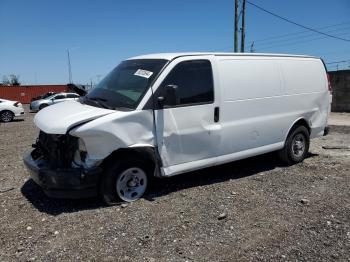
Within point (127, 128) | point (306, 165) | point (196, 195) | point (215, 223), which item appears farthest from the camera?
point (306, 165)

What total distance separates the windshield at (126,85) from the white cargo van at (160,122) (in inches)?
0.7

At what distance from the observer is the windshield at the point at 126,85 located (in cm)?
531

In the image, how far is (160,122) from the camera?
Answer: 534cm

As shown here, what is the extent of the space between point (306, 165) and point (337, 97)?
1697cm

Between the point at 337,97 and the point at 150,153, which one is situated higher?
the point at 150,153

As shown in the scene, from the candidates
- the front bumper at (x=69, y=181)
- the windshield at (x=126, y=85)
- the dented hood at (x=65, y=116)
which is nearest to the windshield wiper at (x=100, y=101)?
the windshield at (x=126, y=85)

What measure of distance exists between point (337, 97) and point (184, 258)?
21422 millimetres

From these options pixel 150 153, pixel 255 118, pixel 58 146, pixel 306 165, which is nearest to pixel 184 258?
pixel 150 153

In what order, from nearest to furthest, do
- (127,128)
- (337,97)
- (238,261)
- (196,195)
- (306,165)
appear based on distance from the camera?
1. (238,261)
2. (127,128)
3. (196,195)
4. (306,165)
5. (337,97)

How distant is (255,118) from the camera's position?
258 inches

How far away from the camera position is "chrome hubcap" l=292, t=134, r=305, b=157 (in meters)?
7.61

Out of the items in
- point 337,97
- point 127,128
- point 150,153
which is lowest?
point 337,97

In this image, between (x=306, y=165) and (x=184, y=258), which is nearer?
(x=184, y=258)

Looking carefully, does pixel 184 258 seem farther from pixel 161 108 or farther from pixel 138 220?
pixel 161 108
